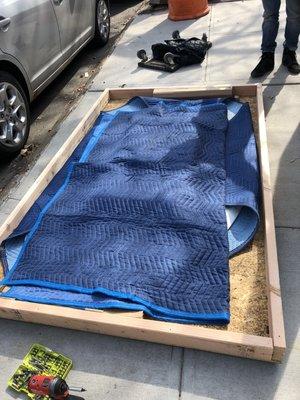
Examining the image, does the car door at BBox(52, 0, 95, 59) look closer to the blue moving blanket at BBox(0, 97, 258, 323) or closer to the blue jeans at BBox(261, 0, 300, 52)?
the blue moving blanket at BBox(0, 97, 258, 323)

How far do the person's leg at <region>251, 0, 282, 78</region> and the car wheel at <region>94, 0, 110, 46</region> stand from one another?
2620 millimetres

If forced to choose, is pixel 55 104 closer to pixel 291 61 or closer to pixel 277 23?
pixel 277 23

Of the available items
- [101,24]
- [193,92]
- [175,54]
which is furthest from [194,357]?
[101,24]

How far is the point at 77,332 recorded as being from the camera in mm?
2393

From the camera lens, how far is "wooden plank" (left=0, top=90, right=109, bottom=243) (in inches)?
120

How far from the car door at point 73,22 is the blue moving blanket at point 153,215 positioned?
5.44ft

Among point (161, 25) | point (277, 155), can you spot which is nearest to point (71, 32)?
point (161, 25)

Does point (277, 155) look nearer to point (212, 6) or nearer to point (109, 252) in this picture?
point (109, 252)

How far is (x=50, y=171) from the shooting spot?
3508mm

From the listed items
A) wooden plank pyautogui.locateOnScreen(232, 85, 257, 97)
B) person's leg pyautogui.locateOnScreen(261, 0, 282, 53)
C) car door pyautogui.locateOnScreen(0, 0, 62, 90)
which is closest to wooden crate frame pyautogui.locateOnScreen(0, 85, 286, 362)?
wooden plank pyautogui.locateOnScreen(232, 85, 257, 97)

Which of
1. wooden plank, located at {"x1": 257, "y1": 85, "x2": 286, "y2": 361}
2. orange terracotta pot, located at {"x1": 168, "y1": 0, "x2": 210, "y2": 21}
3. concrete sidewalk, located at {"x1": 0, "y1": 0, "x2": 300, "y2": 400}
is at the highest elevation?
orange terracotta pot, located at {"x1": 168, "y1": 0, "x2": 210, "y2": 21}

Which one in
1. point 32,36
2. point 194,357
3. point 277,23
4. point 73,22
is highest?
point 32,36

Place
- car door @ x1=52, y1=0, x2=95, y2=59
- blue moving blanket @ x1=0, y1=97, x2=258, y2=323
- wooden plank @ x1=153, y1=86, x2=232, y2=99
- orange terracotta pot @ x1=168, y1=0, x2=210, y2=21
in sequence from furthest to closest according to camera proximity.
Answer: orange terracotta pot @ x1=168, y1=0, x2=210, y2=21, car door @ x1=52, y1=0, x2=95, y2=59, wooden plank @ x1=153, y1=86, x2=232, y2=99, blue moving blanket @ x1=0, y1=97, x2=258, y2=323

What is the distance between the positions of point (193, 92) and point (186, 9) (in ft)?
10.2
